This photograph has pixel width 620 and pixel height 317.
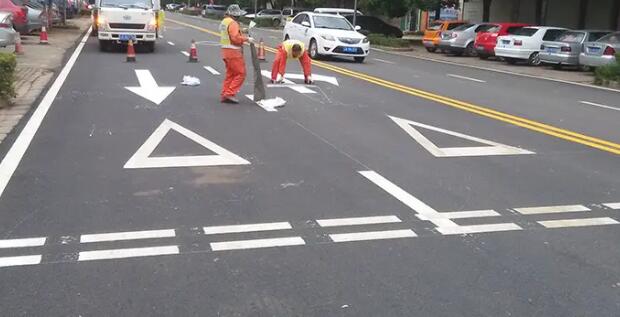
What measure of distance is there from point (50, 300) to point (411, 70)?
56.9 ft

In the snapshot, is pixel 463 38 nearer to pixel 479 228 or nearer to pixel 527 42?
pixel 527 42

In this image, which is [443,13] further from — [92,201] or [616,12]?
[92,201]

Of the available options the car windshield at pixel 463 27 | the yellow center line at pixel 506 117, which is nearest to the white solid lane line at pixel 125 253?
the yellow center line at pixel 506 117

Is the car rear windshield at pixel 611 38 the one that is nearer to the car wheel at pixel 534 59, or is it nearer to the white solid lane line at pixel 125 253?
the car wheel at pixel 534 59

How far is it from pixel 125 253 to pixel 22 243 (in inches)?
30.4

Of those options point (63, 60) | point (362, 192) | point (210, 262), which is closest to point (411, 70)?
point (63, 60)

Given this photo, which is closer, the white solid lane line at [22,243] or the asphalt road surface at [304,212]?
the asphalt road surface at [304,212]

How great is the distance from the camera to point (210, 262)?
179 inches

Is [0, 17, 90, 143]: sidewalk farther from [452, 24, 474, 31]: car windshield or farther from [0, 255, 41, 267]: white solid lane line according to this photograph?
[452, 24, 474, 31]: car windshield

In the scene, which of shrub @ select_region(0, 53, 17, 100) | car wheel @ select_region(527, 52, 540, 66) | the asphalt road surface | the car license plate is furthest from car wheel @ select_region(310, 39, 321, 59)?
shrub @ select_region(0, 53, 17, 100)

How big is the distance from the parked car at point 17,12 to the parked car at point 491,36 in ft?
56.4

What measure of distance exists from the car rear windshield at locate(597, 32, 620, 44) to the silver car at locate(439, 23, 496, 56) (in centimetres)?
765

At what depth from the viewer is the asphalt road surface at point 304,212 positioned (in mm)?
4098

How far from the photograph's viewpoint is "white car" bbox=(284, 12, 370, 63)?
70.6 ft
